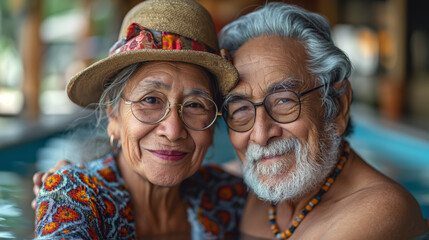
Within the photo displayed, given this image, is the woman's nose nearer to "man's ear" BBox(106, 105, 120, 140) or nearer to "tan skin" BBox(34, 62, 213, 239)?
"tan skin" BBox(34, 62, 213, 239)

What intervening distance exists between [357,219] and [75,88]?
4.87 ft

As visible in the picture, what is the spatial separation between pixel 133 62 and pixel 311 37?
917mm

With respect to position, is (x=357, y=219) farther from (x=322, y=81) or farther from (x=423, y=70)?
(x=423, y=70)

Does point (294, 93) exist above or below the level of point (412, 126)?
above

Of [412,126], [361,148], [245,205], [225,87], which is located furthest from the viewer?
[412,126]

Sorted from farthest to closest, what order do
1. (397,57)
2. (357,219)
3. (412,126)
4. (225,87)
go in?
(397,57) → (412,126) → (225,87) → (357,219)

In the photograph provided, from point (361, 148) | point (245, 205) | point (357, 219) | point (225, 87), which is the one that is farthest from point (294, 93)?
point (361, 148)

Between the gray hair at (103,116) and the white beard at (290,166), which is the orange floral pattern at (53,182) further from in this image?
the white beard at (290,166)

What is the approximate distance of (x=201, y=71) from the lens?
2.32 metres

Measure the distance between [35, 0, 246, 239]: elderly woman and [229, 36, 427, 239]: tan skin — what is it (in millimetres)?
155

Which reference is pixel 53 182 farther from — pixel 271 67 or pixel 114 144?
pixel 271 67

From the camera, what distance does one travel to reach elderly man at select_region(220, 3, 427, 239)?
229 cm

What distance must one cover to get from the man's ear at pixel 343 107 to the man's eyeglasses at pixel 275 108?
207 millimetres

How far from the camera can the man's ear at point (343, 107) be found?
8.11ft
